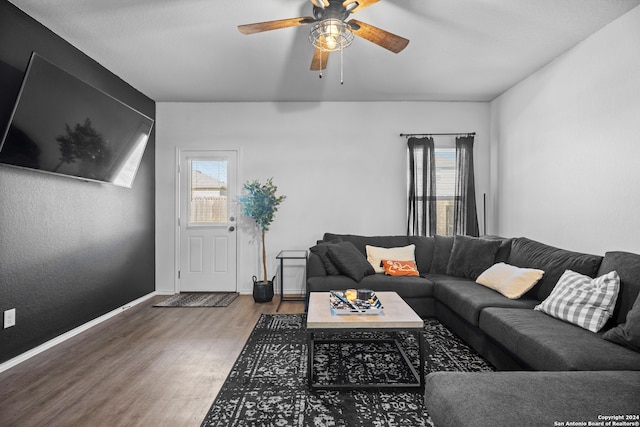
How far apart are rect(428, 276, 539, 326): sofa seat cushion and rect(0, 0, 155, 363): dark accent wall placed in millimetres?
3554

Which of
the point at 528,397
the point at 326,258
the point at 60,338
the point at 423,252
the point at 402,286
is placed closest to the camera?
the point at 528,397

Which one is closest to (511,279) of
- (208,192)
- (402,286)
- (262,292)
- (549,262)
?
(549,262)

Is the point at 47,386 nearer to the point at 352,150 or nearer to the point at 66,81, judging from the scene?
the point at 66,81

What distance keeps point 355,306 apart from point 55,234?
2.71 m

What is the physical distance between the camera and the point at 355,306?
2.60m

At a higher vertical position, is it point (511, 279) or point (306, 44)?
point (306, 44)

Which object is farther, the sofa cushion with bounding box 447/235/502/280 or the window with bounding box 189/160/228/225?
the window with bounding box 189/160/228/225

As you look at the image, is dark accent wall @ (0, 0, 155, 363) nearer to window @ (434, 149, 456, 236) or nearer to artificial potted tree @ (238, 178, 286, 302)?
artificial potted tree @ (238, 178, 286, 302)

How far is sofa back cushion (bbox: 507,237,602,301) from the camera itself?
2703 mm

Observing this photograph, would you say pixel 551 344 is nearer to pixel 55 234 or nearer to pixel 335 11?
pixel 335 11

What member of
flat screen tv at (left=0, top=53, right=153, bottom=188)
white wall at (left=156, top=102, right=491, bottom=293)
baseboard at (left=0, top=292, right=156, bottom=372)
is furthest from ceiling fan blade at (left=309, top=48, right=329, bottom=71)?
baseboard at (left=0, top=292, right=156, bottom=372)

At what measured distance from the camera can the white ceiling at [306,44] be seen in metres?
2.76

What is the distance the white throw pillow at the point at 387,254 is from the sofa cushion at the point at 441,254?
10.0 inches

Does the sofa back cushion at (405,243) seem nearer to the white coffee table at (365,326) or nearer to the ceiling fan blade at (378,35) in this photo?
the white coffee table at (365,326)
